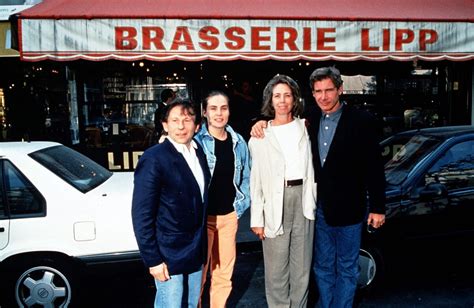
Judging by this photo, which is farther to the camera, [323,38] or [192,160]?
[323,38]

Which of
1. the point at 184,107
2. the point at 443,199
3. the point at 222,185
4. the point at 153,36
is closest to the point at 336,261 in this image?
the point at 222,185

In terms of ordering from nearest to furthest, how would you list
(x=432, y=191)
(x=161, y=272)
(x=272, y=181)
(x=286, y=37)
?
(x=161, y=272) → (x=272, y=181) → (x=432, y=191) → (x=286, y=37)

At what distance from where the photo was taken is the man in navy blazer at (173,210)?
2557 millimetres

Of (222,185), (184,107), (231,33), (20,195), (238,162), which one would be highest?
(231,33)

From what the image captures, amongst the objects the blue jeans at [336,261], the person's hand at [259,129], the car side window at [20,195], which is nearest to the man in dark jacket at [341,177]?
the blue jeans at [336,261]

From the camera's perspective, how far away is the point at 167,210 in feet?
8.61

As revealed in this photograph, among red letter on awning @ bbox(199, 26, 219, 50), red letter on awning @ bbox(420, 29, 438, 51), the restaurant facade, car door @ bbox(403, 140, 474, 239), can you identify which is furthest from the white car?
red letter on awning @ bbox(420, 29, 438, 51)

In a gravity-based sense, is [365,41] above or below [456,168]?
above

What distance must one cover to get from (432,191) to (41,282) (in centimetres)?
339

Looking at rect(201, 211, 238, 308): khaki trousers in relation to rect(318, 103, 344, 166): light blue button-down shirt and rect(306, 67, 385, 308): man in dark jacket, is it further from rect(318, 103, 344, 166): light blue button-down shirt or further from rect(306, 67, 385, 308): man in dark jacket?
rect(318, 103, 344, 166): light blue button-down shirt

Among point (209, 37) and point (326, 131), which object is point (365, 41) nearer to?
point (209, 37)

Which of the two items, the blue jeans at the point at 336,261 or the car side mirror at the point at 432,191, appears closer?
the blue jeans at the point at 336,261

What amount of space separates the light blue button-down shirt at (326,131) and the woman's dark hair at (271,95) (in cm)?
20

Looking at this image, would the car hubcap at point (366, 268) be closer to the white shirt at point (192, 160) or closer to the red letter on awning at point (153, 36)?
the white shirt at point (192, 160)
